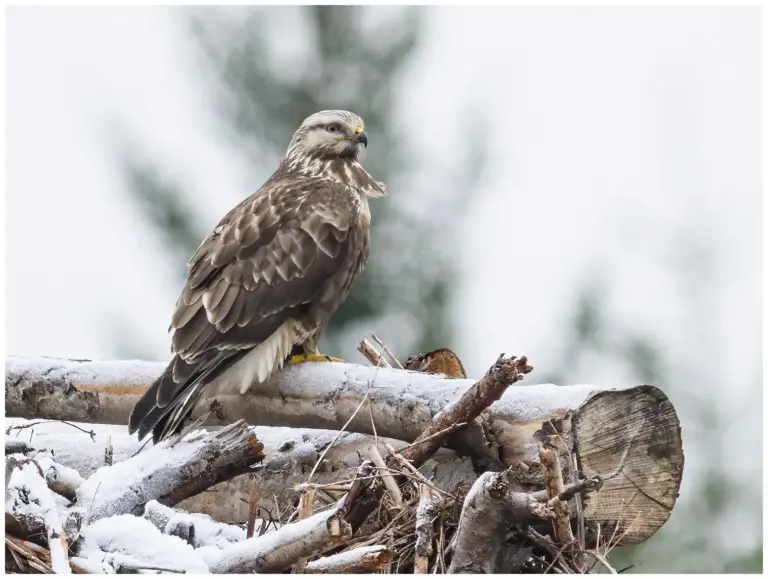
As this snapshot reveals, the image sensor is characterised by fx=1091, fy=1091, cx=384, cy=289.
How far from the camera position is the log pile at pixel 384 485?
363cm

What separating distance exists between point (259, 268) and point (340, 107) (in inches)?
97.6

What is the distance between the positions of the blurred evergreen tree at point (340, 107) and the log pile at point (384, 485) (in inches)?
99.5

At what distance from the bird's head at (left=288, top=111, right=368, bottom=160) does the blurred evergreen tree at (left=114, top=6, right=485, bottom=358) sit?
150 centimetres

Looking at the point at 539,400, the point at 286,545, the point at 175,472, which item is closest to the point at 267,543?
the point at 286,545

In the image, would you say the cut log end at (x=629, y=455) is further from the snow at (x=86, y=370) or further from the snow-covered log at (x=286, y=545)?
the snow at (x=86, y=370)

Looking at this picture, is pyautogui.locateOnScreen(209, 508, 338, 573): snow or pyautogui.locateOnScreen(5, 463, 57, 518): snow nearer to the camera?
pyautogui.locateOnScreen(209, 508, 338, 573): snow

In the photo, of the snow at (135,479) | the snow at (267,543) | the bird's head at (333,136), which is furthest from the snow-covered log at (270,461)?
the bird's head at (333,136)

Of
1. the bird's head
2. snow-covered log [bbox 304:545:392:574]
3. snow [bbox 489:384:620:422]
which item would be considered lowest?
snow-covered log [bbox 304:545:392:574]

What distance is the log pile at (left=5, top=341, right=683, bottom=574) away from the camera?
3.63m

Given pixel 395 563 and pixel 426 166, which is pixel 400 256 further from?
pixel 395 563

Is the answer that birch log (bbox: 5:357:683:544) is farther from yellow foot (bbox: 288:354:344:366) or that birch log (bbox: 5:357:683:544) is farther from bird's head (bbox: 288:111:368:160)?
bird's head (bbox: 288:111:368:160)

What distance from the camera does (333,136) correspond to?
5699 mm

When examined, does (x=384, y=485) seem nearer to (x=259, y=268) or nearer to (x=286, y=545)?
(x=286, y=545)

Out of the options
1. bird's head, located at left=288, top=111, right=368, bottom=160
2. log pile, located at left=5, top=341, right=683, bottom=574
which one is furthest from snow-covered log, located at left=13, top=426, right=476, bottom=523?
bird's head, located at left=288, top=111, right=368, bottom=160
